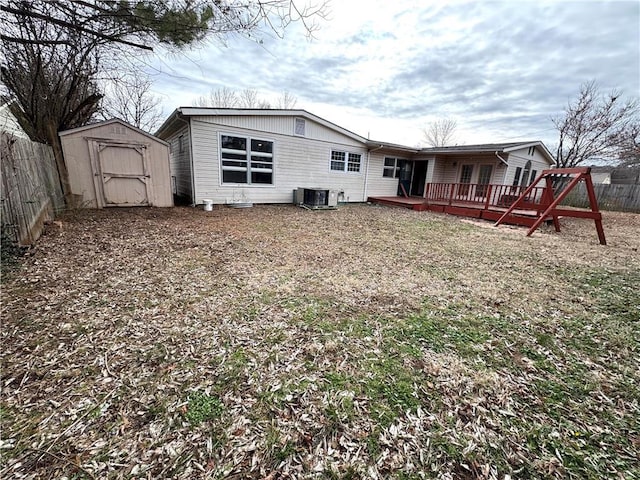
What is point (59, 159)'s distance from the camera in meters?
7.01

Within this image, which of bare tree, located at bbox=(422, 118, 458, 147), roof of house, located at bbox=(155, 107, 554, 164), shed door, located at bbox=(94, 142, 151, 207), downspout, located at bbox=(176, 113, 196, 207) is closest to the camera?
shed door, located at bbox=(94, 142, 151, 207)

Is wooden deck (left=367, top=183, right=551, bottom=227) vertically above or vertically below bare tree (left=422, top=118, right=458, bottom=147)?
below

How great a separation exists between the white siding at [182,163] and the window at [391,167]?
29.2ft

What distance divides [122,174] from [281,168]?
5.02 meters

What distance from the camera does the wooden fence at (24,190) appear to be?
3582 millimetres

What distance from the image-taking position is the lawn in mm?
1444

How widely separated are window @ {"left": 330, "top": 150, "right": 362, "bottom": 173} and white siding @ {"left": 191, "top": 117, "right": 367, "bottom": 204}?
181mm

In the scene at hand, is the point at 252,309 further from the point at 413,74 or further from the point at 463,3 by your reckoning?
the point at 413,74

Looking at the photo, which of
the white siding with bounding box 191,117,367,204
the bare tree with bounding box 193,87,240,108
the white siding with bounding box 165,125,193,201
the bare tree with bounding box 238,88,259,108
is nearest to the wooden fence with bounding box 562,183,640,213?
the white siding with bounding box 191,117,367,204

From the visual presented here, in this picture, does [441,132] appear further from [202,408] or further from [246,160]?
[202,408]

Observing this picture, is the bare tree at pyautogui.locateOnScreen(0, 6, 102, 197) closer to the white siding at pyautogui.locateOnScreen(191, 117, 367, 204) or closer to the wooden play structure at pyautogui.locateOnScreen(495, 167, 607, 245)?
the white siding at pyautogui.locateOnScreen(191, 117, 367, 204)

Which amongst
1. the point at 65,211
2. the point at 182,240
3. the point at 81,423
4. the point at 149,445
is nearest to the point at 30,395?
the point at 81,423

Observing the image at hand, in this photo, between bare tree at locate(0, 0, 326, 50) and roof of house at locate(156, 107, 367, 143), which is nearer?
bare tree at locate(0, 0, 326, 50)

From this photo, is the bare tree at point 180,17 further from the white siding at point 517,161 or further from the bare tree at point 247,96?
the bare tree at point 247,96
